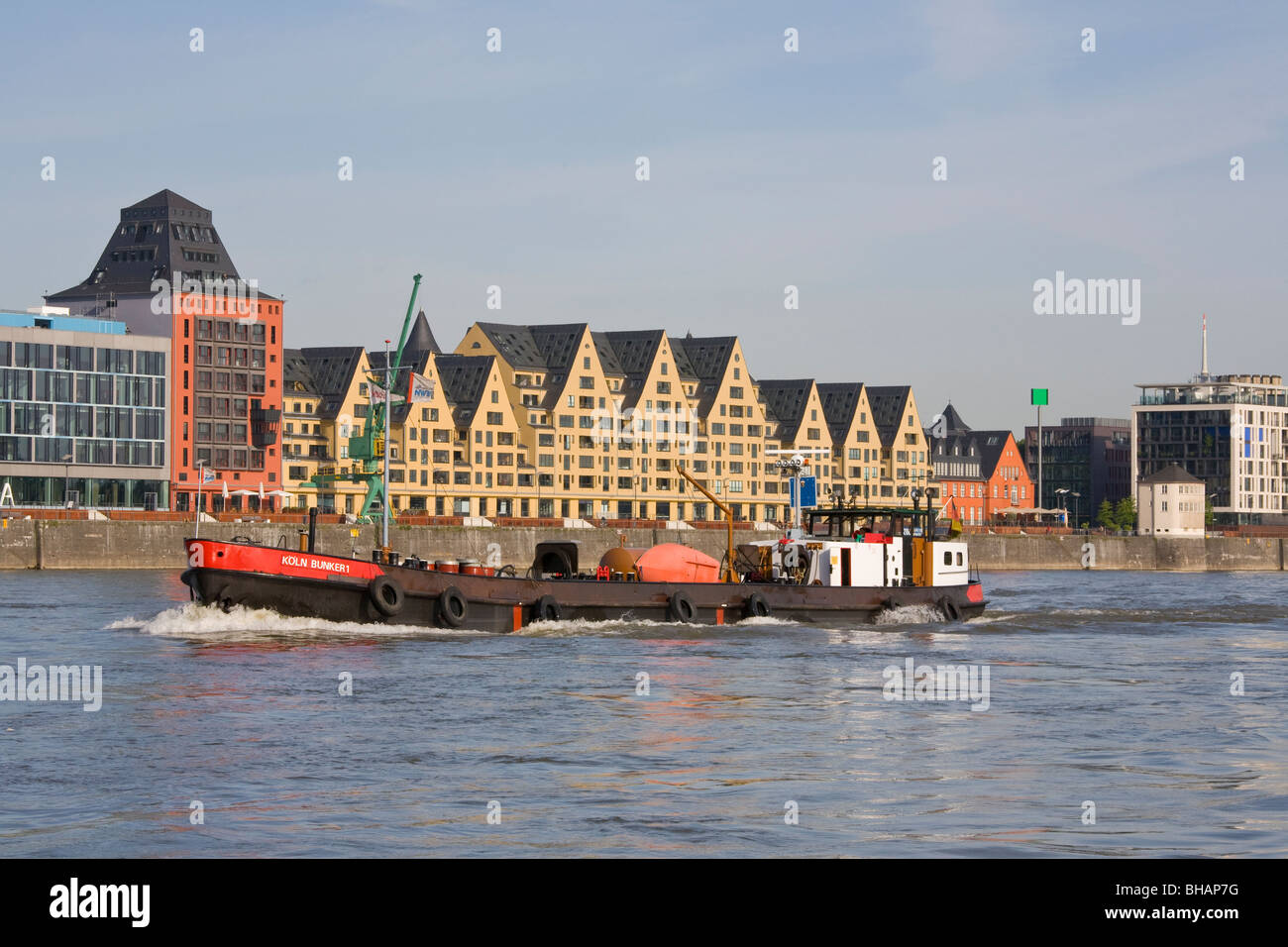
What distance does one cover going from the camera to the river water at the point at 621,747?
18328mm

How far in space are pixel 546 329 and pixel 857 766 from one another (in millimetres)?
154962

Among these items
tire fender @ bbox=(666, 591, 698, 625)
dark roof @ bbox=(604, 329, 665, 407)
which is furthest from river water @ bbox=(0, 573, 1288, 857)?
dark roof @ bbox=(604, 329, 665, 407)

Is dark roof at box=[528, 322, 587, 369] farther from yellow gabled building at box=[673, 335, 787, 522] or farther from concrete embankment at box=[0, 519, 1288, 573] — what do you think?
concrete embankment at box=[0, 519, 1288, 573]

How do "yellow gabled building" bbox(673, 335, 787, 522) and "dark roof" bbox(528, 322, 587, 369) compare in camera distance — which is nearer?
"dark roof" bbox(528, 322, 587, 369)

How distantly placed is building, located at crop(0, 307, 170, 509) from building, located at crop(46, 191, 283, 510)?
2313 millimetres

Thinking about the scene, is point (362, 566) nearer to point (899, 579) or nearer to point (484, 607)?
point (484, 607)

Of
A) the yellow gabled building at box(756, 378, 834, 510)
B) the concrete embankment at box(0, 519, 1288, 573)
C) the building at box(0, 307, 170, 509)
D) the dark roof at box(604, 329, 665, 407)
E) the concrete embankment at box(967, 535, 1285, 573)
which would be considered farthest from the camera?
the yellow gabled building at box(756, 378, 834, 510)

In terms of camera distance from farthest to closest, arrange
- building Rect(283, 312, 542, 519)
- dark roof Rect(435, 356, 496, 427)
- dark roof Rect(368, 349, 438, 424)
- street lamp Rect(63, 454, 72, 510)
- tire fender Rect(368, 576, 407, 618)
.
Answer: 1. dark roof Rect(435, 356, 496, 427)
2. building Rect(283, 312, 542, 519)
3. dark roof Rect(368, 349, 438, 424)
4. street lamp Rect(63, 454, 72, 510)
5. tire fender Rect(368, 576, 407, 618)

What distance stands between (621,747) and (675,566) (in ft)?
86.5

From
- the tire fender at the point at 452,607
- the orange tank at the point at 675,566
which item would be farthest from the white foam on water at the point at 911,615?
the tire fender at the point at 452,607

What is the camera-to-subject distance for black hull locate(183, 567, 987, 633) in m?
44.7

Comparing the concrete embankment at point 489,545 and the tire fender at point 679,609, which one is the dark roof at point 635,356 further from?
the tire fender at point 679,609
